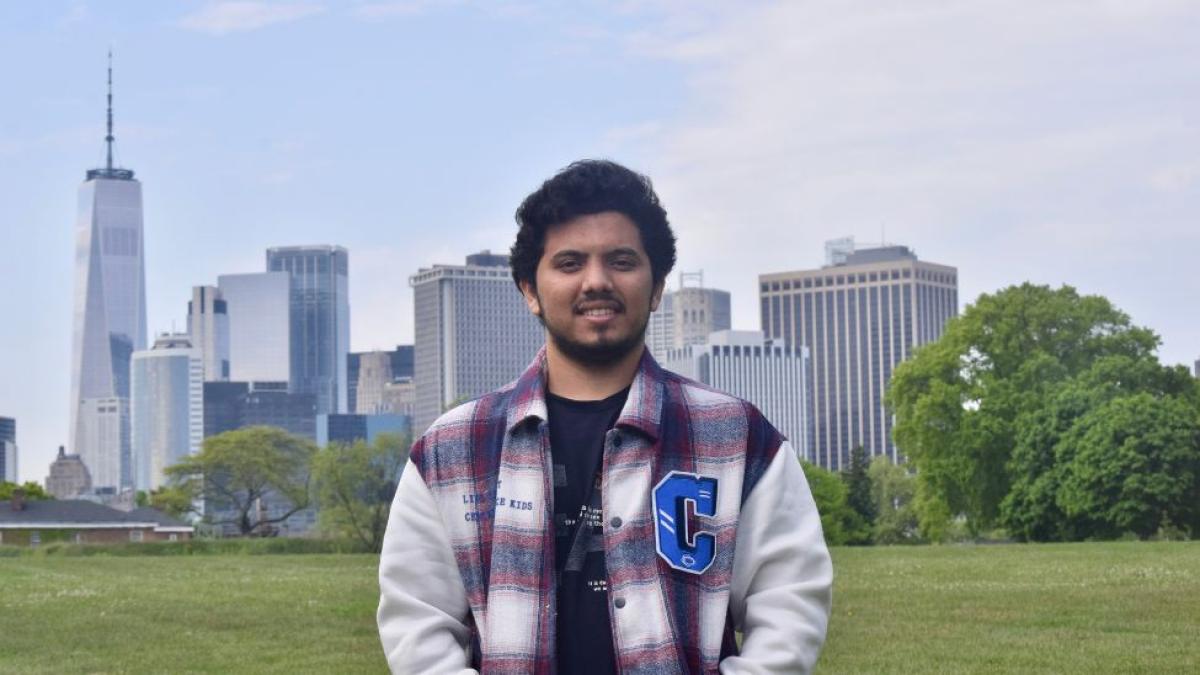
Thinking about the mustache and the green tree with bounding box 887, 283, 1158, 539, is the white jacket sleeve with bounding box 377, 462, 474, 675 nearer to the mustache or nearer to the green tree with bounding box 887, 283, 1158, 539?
the mustache

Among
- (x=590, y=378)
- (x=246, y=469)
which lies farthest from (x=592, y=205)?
(x=246, y=469)

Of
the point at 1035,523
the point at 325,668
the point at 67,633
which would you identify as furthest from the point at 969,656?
the point at 1035,523

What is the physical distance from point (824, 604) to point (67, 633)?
15947mm

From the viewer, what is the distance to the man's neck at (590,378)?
4398 mm

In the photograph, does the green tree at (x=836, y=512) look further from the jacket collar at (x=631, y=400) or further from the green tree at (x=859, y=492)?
the jacket collar at (x=631, y=400)

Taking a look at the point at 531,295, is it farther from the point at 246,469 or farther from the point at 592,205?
the point at 246,469

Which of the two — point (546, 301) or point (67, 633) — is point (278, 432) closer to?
point (67, 633)

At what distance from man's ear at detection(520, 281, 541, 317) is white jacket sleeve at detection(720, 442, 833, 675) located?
743 millimetres

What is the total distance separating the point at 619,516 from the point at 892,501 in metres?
125

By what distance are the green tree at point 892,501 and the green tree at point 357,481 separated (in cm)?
2652

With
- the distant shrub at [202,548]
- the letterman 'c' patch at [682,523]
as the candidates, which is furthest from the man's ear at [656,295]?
the distant shrub at [202,548]

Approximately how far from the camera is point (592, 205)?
4434 millimetres

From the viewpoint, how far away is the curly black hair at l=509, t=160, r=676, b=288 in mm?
4434

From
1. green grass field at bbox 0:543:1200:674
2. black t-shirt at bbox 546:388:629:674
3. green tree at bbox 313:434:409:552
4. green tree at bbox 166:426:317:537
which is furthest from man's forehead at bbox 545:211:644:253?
green tree at bbox 166:426:317:537
